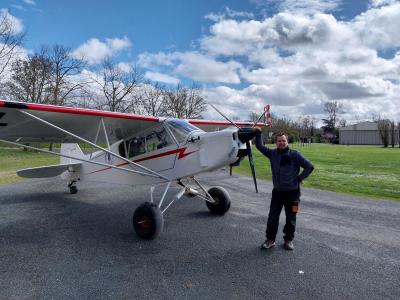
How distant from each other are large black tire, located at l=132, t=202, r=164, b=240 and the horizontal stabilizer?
14.5 feet

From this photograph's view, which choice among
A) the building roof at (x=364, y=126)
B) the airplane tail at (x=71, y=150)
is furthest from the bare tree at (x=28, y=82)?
the building roof at (x=364, y=126)

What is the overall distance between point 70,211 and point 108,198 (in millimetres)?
1697

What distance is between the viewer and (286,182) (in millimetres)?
4930

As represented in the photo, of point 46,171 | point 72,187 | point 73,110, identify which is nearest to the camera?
point 73,110

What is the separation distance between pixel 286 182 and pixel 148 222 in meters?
2.53

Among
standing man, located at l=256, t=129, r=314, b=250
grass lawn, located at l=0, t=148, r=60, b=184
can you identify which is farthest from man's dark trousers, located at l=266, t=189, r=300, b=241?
grass lawn, located at l=0, t=148, r=60, b=184

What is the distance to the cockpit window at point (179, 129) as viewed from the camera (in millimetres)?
6297

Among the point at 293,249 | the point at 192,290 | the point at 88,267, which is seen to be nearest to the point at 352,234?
the point at 293,249

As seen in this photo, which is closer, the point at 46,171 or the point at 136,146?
the point at 136,146

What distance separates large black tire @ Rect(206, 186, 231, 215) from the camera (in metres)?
7.23

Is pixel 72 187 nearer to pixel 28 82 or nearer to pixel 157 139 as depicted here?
pixel 157 139

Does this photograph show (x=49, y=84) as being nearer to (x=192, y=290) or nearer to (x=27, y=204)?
(x=27, y=204)

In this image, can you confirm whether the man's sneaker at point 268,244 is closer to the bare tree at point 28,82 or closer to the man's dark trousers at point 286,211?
the man's dark trousers at point 286,211

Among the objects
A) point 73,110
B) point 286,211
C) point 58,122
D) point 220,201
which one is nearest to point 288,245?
point 286,211
